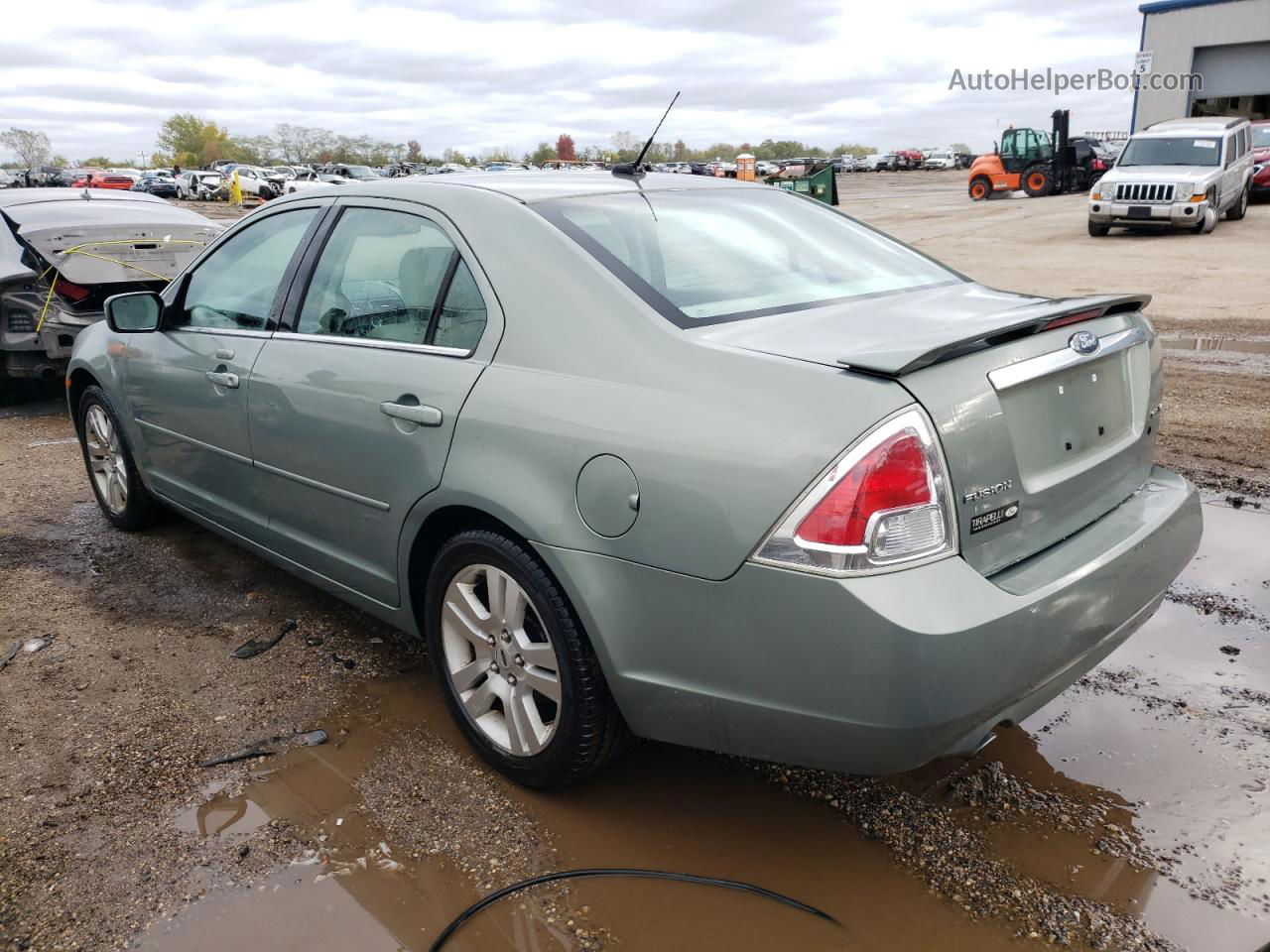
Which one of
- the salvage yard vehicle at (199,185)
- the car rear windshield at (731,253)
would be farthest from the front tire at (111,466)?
the salvage yard vehicle at (199,185)

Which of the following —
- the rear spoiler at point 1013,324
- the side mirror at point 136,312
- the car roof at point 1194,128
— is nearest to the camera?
the rear spoiler at point 1013,324

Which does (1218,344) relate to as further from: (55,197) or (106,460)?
(55,197)

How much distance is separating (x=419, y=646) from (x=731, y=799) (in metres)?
1.45

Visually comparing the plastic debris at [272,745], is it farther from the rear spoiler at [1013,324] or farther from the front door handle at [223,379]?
the rear spoiler at [1013,324]

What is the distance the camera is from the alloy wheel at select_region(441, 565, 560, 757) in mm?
2629

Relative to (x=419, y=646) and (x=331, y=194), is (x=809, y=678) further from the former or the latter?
(x=331, y=194)

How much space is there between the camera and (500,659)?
9.05ft

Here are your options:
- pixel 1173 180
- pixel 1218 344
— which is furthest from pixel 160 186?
pixel 1218 344

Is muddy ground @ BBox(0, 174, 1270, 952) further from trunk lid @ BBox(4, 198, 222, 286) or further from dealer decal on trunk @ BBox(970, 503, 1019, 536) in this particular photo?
trunk lid @ BBox(4, 198, 222, 286)

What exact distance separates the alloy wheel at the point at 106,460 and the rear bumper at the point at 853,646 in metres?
3.26

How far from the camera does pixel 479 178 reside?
10.7ft

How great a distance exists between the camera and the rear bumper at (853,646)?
6.62 ft

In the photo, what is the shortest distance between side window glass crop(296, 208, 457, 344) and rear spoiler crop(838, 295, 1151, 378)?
1.37 meters

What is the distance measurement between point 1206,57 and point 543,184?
48.6m
